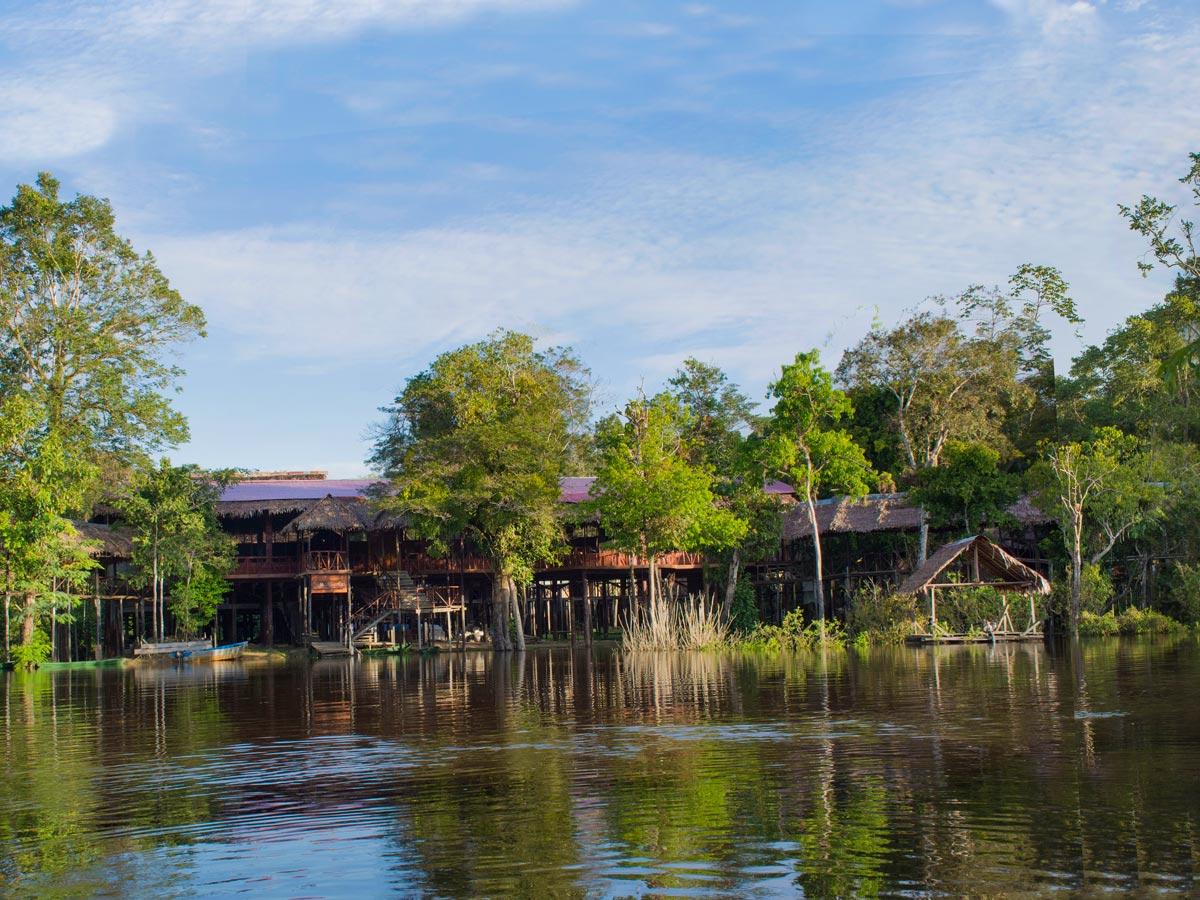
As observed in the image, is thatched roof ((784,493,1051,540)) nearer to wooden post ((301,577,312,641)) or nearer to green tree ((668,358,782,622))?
green tree ((668,358,782,622))

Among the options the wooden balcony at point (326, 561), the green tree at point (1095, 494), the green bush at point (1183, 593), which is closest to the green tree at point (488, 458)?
the wooden balcony at point (326, 561)

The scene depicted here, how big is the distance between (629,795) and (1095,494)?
3082cm

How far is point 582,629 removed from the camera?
49344mm

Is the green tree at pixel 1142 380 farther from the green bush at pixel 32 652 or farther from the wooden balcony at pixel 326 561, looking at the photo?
the green bush at pixel 32 652

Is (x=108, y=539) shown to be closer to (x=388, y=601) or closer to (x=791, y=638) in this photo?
(x=388, y=601)

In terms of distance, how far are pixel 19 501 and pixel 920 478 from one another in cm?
2578

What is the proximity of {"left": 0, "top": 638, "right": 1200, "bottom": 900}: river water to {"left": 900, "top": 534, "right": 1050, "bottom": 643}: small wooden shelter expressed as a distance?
15005mm

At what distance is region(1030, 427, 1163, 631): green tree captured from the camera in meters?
35.6

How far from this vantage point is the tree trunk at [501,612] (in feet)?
128

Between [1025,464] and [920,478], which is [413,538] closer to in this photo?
[920,478]

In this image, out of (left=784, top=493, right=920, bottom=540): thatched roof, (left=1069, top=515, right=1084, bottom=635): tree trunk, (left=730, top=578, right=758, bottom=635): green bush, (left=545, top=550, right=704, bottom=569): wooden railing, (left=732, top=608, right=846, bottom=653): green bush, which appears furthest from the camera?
(left=545, top=550, right=704, bottom=569): wooden railing

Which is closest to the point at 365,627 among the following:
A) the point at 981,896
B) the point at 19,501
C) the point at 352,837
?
the point at 19,501

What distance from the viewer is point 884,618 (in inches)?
1335

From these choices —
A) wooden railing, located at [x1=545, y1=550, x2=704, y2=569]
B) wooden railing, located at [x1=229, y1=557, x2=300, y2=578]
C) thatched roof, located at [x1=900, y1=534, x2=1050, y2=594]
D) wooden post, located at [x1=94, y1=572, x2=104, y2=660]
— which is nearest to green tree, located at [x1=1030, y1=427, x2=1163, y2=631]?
thatched roof, located at [x1=900, y1=534, x2=1050, y2=594]
